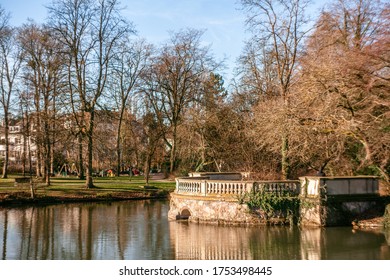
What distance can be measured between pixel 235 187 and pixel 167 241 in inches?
185

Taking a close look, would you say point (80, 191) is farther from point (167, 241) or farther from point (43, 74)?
point (167, 241)

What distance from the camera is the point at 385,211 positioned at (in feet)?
61.6

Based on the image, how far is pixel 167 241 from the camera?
57.7 feet

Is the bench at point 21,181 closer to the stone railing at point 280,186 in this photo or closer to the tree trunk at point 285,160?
the tree trunk at point 285,160

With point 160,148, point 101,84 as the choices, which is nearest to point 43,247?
point 101,84

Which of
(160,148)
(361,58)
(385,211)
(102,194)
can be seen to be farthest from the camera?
(160,148)

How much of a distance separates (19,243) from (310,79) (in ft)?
45.7

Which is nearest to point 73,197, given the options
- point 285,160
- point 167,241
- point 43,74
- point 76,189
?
point 76,189

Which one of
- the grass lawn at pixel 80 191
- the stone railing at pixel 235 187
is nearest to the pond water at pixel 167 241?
the stone railing at pixel 235 187

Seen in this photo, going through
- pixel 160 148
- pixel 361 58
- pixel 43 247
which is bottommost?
pixel 43 247

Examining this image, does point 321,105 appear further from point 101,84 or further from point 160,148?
point 160,148

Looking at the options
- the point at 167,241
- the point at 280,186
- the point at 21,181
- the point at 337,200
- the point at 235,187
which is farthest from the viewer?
the point at 21,181

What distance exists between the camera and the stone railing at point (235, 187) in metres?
20.7

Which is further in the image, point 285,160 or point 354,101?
point 285,160
